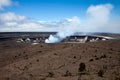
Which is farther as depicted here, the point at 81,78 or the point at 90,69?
the point at 90,69

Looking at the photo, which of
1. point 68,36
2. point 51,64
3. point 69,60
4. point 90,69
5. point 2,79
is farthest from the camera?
point 68,36

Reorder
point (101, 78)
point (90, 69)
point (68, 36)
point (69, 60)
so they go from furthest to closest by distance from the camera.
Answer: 1. point (68, 36)
2. point (69, 60)
3. point (90, 69)
4. point (101, 78)

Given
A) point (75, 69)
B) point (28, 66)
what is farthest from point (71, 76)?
point (28, 66)

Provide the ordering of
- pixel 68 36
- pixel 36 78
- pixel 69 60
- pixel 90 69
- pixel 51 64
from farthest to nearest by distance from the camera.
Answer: pixel 68 36
pixel 69 60
pixel 51 64
pixel 90 69
pixel 36 78

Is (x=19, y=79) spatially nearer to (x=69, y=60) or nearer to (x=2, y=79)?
(x=2, y=79)

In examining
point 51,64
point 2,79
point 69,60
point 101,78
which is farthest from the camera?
point 69,60

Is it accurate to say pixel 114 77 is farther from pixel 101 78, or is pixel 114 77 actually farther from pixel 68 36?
pixel 68 36

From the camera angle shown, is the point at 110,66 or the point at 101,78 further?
the point at 110,66

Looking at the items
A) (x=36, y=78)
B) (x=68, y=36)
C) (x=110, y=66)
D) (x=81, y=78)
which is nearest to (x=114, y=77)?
(x=81, y=78)

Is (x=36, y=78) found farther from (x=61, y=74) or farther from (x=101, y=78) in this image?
(x=101, y=78)
